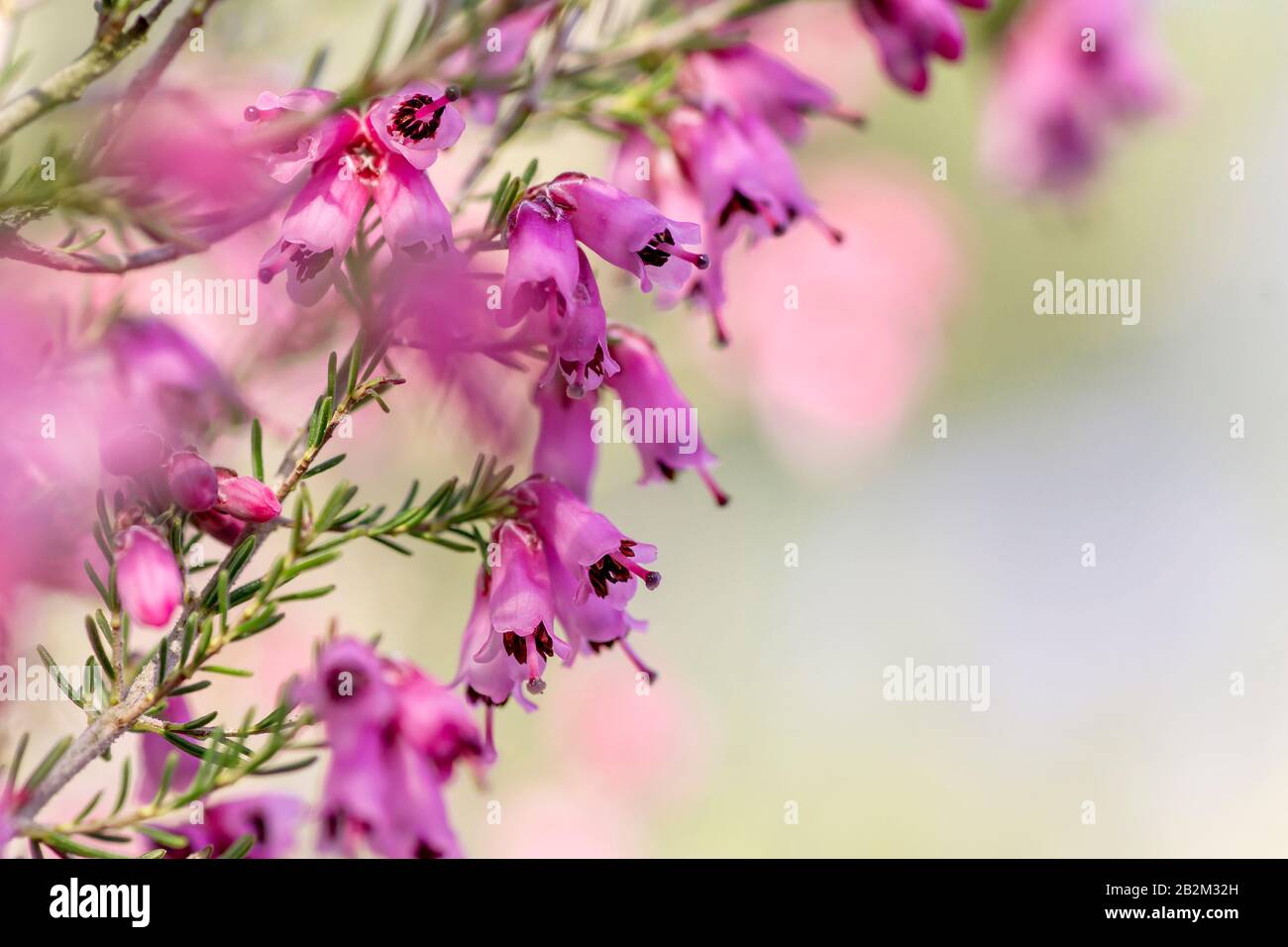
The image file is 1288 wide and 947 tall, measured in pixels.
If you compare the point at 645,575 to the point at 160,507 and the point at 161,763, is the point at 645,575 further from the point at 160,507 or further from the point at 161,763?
the point at 161,763

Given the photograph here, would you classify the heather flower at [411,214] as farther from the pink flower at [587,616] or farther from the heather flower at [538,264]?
the pink flower at [587,616]

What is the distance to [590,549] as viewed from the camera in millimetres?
928

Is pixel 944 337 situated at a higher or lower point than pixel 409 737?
higher

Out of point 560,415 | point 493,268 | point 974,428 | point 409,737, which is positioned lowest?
point 409,737

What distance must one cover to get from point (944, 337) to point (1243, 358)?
4.92ft

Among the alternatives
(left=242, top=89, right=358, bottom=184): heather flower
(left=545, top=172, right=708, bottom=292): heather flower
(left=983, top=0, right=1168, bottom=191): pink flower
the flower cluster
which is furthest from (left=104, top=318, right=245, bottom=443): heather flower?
(left=983, top=0, right=1168, bottom=191): pink flower

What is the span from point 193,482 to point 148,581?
7 centimetres

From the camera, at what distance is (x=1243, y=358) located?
5.22m

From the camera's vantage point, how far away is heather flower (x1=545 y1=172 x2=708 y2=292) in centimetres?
90

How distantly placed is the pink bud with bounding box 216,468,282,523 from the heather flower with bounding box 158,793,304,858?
1.05ft

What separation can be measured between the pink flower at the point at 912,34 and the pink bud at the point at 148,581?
846 mm

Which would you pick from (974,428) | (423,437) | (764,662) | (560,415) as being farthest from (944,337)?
(560,415)
